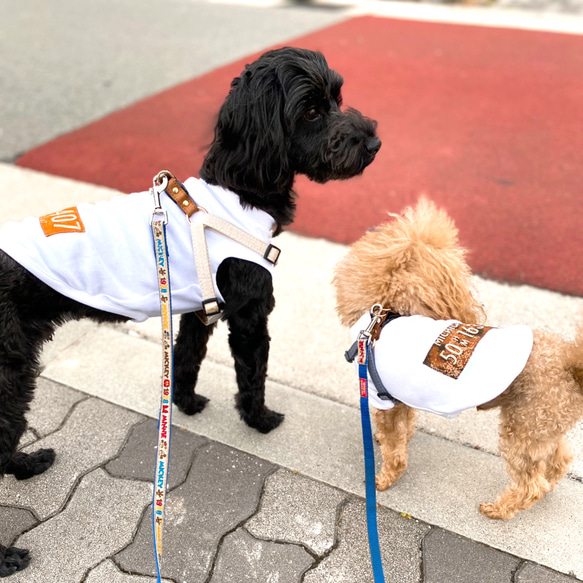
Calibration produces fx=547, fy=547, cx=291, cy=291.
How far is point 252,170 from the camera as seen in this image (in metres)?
2.04

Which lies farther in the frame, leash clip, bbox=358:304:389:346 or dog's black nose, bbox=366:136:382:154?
dog's black nose, bbox=366:136:382:154

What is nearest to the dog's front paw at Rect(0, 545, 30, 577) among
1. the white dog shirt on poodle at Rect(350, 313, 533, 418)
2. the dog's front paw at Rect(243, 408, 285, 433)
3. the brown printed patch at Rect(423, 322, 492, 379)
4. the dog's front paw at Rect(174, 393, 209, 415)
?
the dog's front paw at Rect(174, 393, 209, 415)

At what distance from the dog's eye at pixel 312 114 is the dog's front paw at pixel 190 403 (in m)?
1.41

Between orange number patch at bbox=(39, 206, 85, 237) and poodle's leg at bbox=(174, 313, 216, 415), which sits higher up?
orange number patch at bbox=(39, 206, 85, 237)

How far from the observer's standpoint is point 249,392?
247 cm

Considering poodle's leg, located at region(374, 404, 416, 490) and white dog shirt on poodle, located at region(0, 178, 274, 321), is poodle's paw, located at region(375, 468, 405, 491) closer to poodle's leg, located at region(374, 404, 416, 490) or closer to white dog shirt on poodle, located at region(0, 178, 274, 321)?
poodle's leg, located at region(374, 404, 416, 490)

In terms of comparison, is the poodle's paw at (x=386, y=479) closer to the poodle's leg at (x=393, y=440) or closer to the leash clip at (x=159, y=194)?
the poodle's leg at (x=393, y=440)

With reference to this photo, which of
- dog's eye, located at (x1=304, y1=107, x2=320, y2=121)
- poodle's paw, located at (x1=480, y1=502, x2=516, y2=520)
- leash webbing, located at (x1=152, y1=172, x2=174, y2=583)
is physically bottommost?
poodle's paw, located at (x1=480, y1=502, x2=516, y2=520)

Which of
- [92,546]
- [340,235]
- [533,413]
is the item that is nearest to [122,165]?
[340,235]

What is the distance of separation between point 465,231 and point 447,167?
115cm

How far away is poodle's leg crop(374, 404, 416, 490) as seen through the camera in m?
2.27

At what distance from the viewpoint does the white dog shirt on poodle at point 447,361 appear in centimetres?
186

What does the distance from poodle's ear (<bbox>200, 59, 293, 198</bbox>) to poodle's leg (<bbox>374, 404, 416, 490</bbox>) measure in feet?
3.40

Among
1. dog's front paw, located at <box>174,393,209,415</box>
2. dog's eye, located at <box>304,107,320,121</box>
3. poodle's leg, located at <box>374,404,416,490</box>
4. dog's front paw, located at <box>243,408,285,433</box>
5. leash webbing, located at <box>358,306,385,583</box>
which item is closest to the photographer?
leash webbing, located at <box>358,306,385,583</box>
